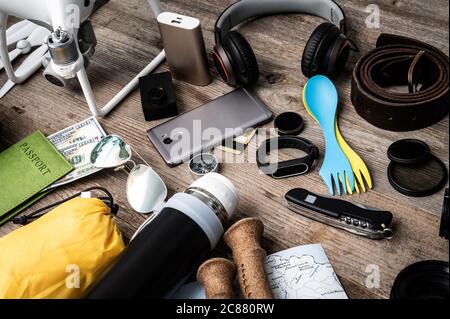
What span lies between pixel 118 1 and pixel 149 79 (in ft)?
1.06

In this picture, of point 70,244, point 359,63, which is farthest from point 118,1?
point 70,244

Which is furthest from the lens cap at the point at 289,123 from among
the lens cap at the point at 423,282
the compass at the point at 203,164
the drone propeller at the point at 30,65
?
the drone propeller at the point at 30,65

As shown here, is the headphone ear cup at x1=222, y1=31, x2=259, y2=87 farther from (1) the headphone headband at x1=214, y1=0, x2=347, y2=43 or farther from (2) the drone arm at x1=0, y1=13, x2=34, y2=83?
(2) the drone arm at x1=0, y1=13, x2=34, y2=83

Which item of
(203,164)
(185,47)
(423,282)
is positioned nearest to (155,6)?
(185,47)

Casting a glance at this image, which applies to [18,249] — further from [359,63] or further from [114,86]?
[359,63]

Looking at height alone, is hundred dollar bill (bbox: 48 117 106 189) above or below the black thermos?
below

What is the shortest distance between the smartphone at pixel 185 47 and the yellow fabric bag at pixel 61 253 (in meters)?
0.37

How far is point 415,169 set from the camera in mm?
939

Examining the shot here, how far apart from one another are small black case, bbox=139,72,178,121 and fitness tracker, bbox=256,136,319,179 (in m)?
0.20

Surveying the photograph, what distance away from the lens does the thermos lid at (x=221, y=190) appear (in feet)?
2.79

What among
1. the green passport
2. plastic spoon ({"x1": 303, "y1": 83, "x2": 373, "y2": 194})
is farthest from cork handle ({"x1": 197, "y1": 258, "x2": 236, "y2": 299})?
the green passport

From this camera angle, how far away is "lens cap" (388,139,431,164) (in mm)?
930
